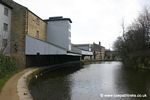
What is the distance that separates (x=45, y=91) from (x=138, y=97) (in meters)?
6.48

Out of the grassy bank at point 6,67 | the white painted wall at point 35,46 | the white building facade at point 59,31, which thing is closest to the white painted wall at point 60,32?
the white building facade at point 59,31

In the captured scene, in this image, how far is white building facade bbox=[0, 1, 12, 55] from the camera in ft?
109

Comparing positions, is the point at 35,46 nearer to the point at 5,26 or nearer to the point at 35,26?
the point at 5,26

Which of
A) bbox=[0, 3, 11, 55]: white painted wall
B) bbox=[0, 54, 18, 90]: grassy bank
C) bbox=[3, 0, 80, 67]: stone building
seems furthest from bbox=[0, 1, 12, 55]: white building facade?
bbox=[0, 54, 18, 90]: grassy bank

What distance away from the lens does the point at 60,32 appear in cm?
4759

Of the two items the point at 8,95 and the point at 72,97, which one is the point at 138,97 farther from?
the point at 8,95

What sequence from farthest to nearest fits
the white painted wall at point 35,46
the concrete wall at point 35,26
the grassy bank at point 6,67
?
the concrete wall at point 35,26 < the white painted wall at point 35,46 < the grassy bank at point 6,67

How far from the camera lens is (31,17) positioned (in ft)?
122

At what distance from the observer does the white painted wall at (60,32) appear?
47.4 meters

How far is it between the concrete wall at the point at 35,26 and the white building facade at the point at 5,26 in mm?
2841

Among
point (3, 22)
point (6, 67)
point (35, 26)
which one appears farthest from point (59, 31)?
point (6, 67)

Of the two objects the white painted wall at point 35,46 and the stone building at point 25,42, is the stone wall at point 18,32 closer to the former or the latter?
the stone building at point 25,42

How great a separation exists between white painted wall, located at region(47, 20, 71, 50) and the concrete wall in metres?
2.02

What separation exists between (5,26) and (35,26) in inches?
254
